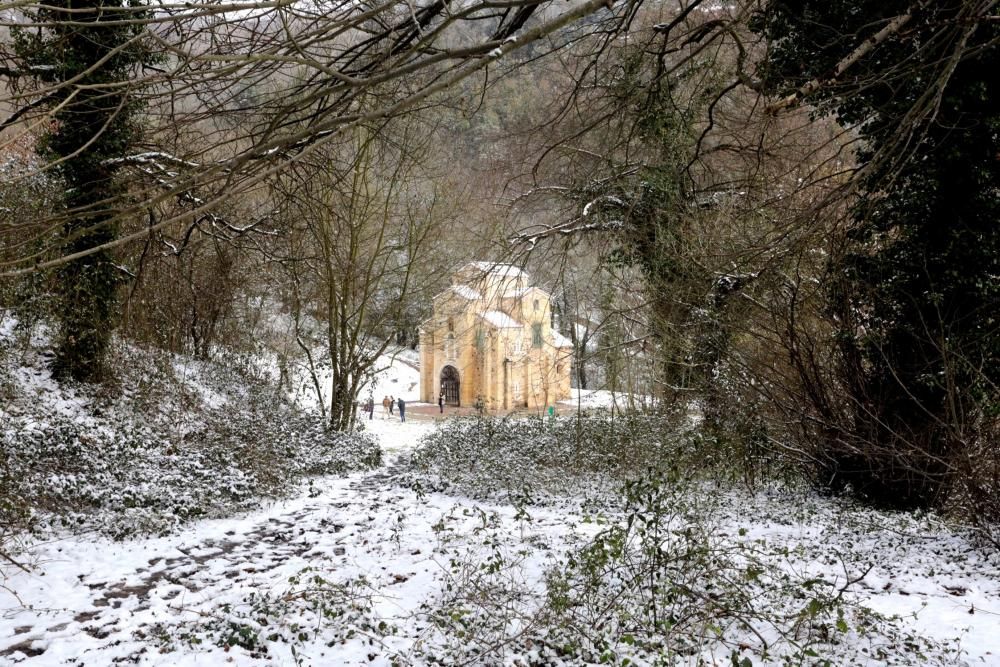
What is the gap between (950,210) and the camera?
18.2 feet

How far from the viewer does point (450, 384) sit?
1206 inches

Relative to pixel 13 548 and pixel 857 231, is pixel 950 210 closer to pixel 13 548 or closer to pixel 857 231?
pixel 857 231

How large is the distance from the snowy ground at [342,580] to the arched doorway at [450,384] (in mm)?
23196

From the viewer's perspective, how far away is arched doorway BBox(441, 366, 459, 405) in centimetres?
3034

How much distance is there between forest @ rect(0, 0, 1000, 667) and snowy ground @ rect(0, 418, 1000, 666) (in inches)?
1.2

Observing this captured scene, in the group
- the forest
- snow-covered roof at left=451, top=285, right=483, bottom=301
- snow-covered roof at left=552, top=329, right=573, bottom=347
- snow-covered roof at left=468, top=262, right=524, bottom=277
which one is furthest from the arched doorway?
the forest

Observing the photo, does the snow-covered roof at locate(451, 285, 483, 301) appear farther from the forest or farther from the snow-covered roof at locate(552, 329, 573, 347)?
the snow-covered roof at locate(552, 329, 573, 347)

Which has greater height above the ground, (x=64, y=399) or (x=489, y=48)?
(x=489, y=48)

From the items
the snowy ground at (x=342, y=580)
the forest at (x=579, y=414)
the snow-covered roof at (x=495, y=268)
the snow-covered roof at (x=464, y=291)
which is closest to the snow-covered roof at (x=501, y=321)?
the snow-covered roof at (x=464, y=291)

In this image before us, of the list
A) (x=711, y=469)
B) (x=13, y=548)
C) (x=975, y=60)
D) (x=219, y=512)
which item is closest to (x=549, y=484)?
(x=711, y=469)

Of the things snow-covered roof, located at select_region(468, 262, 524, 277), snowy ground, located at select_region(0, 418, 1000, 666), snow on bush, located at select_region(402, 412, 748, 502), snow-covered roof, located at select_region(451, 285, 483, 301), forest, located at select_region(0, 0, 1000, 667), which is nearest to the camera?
forest, located at select_region(0, 0, 1000, 667)

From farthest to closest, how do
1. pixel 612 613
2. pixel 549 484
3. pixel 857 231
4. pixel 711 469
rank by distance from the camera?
pixel 549 484
pixel 711 469
pixel 857 231
pixel 612 613

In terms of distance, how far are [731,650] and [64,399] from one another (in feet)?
27.6

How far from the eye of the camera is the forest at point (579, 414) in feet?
9.13
